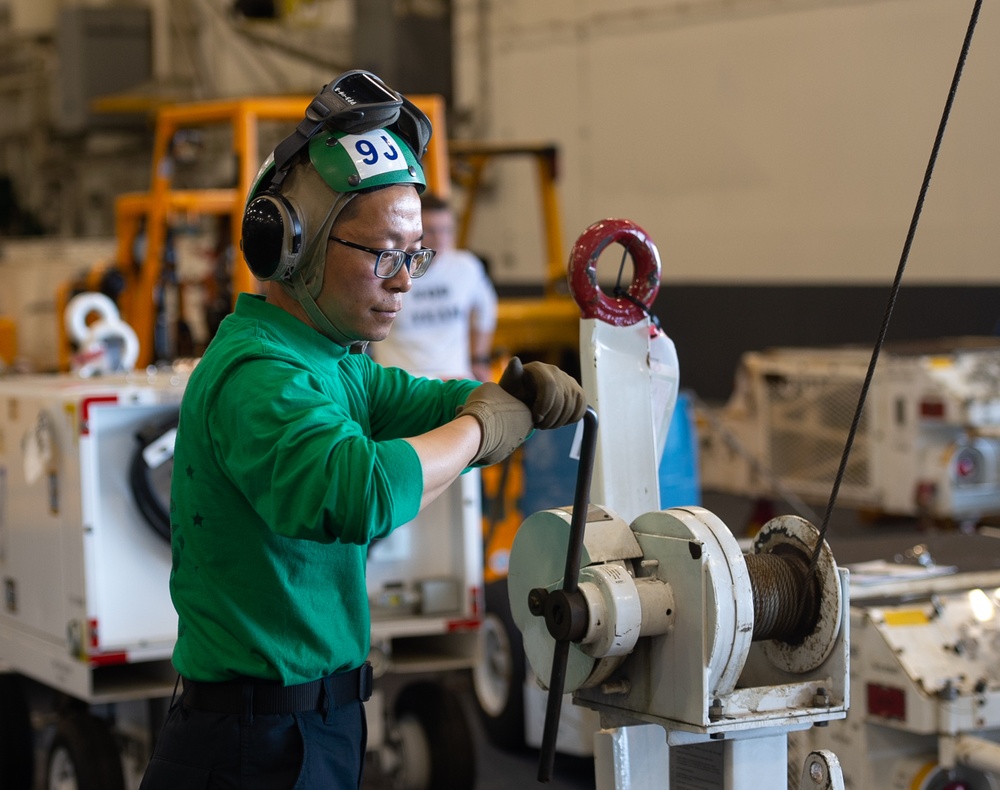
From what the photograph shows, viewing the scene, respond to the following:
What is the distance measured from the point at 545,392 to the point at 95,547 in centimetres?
231

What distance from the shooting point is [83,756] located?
167 inches

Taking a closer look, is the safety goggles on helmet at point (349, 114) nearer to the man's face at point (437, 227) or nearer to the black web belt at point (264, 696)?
the black web belt at point (264, 696)

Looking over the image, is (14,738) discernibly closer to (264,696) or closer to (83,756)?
(83,756)

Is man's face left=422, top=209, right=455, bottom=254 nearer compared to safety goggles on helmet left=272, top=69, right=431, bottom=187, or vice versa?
safety goggles on helmet left=272, top=69, right=431, bottom=187

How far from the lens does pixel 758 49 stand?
1236 cm

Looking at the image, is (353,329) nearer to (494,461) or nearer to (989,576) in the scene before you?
(494,461)

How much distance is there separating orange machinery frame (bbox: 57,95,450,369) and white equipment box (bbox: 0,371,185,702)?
72.2 inches

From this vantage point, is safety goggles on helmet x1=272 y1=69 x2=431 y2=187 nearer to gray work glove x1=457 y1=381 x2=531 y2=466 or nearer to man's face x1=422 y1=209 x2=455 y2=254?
gray work glove x1=457 y1=381 x2=531 y2=466

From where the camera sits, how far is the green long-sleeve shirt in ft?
6.36

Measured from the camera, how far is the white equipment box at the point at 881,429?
7430 mm

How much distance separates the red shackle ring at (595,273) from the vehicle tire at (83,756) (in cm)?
241

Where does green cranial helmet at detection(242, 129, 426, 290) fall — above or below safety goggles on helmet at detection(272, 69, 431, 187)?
below

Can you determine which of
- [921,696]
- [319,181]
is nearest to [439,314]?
[921,696]

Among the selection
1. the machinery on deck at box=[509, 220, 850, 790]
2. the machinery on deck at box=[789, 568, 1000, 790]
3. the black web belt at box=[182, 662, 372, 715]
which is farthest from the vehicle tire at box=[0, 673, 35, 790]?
the machinery on deck at box=[509, 220, 850, 790]
